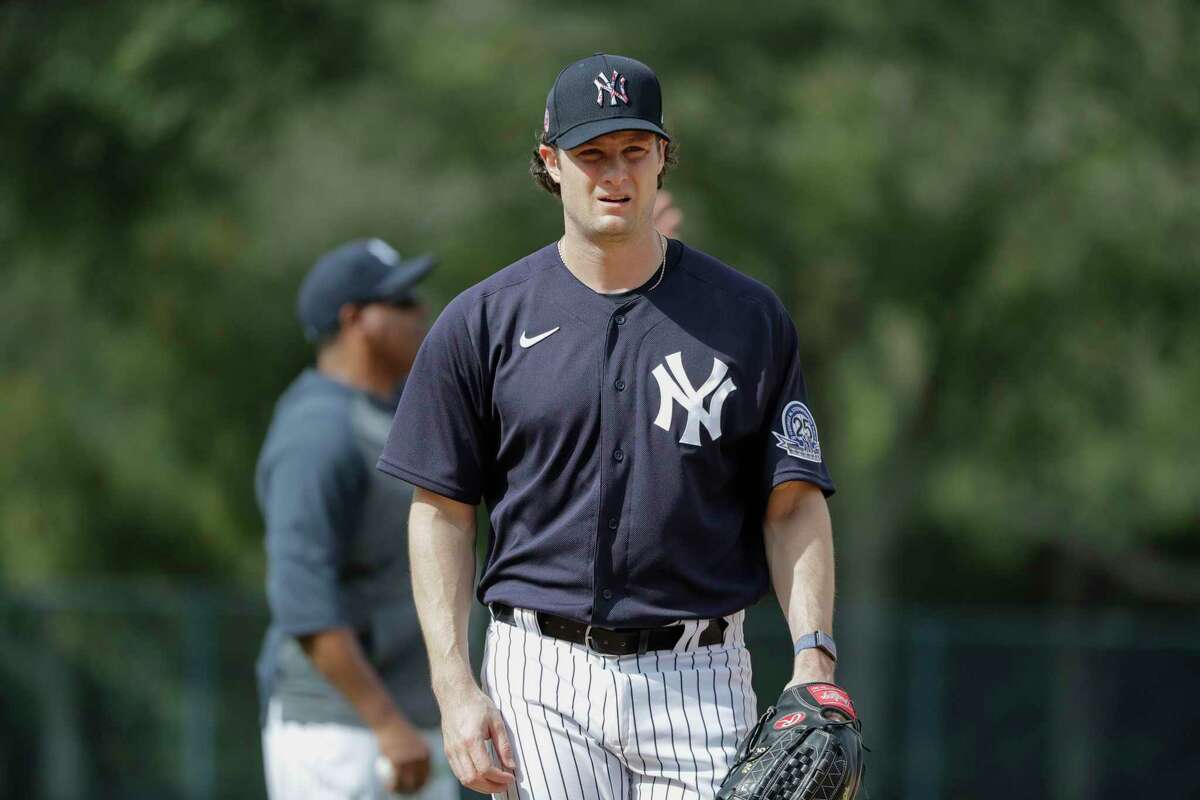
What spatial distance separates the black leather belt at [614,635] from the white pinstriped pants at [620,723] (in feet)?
0.04

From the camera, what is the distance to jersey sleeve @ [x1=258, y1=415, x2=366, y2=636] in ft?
15.5

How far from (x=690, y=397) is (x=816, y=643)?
533mm

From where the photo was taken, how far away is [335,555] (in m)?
4.78

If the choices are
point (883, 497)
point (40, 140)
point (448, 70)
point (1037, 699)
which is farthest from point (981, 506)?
point (40, 140)

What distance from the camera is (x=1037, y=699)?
15.3 meters

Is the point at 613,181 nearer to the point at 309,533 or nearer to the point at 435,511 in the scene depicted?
the point at 435,511

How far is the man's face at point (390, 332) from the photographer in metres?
5.20

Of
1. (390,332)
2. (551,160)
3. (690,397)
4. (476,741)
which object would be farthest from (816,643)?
(390,332)

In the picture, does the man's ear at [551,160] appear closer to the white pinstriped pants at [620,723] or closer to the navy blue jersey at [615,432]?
the navy blue jersey at [615,432]

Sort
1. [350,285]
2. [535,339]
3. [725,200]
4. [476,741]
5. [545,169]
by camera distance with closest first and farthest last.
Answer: [476,741] < [535,339] < [545,169] < [350,285] < [725,200]

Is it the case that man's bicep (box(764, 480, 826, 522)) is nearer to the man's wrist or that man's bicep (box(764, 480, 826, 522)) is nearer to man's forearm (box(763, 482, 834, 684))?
man's forearm (box(763, 482, 834, 684))

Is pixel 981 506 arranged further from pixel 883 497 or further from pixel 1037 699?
pixel 1037 699

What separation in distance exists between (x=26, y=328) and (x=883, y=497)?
7627 millimetres

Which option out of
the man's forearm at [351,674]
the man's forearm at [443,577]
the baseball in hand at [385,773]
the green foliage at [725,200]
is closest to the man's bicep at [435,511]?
the man's forearm at [443,577]
